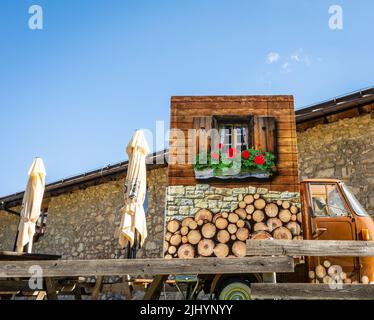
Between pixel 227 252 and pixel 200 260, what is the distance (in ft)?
6.68

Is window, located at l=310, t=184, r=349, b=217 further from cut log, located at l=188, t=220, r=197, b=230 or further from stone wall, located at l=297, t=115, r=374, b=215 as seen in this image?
stone wall, located at l=297, t=115, r=374, b=215

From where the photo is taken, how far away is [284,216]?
6672 mm

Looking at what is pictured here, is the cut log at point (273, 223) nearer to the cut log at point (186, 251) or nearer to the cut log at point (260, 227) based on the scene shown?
the cut log at point (260, 227)

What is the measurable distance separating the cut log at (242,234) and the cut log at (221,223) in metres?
0.23

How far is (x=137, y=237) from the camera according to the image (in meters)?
7.06

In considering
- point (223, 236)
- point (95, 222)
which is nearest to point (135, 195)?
point (223, 236)

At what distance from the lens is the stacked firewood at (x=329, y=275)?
18.8 ft

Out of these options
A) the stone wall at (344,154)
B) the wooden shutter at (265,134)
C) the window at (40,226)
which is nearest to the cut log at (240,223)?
the wooden shutter at (265,134)

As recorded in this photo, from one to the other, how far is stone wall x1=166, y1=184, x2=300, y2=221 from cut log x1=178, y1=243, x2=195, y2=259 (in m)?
Answer: 0.47

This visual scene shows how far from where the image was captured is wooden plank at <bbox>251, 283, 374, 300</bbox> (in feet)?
14.5

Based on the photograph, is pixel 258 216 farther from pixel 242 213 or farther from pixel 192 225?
pixel 192 225

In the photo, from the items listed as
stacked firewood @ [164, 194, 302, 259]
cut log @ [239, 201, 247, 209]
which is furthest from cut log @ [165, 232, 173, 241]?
cut log @ [239, 201, 247, 209]

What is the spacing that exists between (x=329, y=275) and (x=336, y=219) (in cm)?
77
